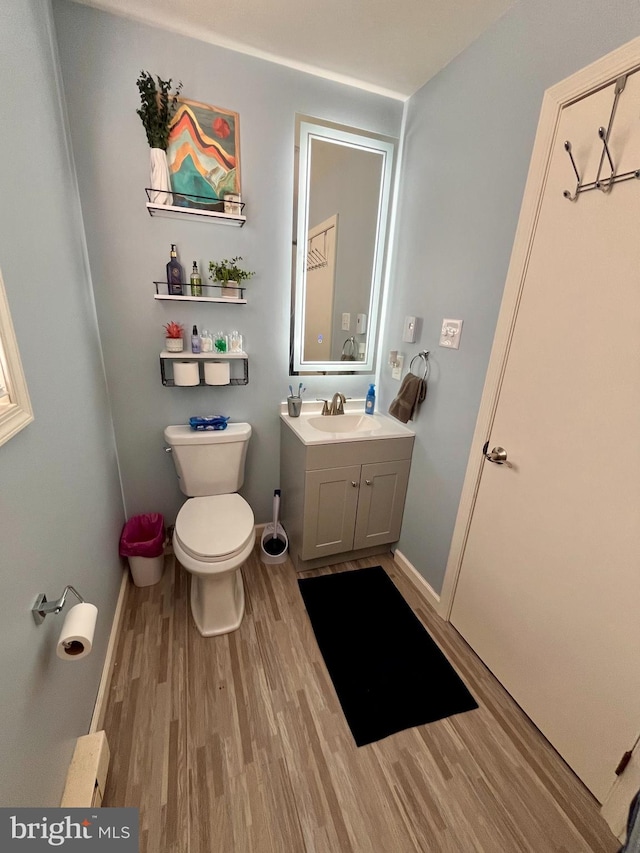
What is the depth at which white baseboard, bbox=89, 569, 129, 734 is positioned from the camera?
4.00 ft

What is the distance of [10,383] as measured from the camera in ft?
2.70

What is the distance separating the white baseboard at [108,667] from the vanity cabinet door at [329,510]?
936 mm

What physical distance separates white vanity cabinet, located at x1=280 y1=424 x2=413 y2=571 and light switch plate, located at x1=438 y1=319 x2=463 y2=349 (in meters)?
0.55

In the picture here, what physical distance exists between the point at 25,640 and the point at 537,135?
2.09m

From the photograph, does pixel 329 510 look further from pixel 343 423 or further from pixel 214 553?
pixel 214 553

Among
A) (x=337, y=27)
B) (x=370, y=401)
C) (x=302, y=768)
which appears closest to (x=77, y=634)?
(x=302, y=768)

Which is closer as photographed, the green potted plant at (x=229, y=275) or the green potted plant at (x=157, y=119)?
the green potted plant at (x=157, y=119)

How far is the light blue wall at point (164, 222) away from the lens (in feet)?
4.65

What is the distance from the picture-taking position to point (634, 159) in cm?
91

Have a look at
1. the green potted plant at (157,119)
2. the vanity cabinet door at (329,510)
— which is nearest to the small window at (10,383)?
the green potted plant at (157,119)

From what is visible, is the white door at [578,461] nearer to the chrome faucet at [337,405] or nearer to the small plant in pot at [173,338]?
the chrome faucet at [337,405]

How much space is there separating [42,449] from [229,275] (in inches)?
46.2

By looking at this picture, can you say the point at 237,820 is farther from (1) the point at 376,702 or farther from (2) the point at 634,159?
(2) the point at 634,159

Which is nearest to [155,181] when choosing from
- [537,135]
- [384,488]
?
[537,135]
